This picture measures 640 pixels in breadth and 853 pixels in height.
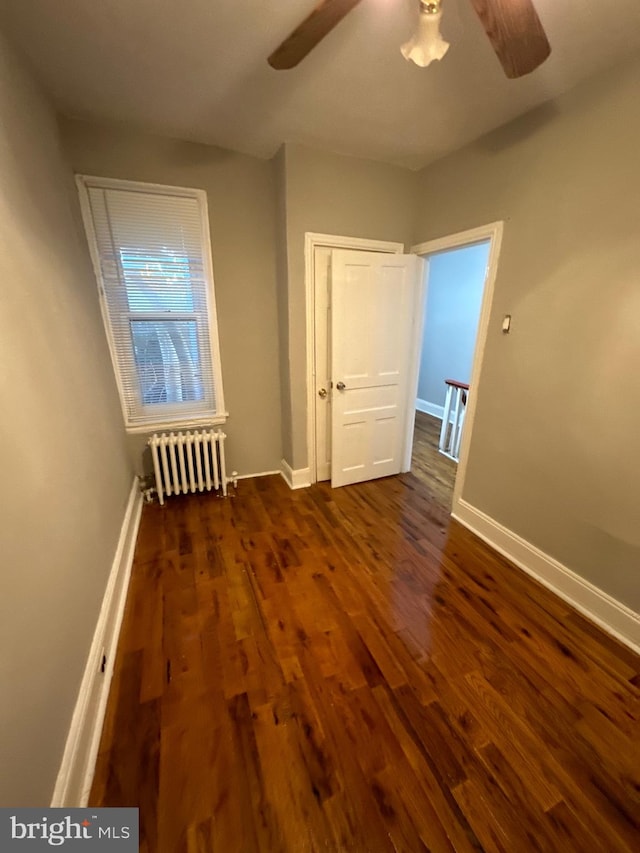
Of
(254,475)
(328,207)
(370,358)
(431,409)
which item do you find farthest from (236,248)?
(431,409)

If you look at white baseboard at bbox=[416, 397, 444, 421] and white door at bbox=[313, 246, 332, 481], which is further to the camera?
white baseboard at bbox=[416, 397, 444, 421]

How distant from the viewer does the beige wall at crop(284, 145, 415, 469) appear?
93.0 inches

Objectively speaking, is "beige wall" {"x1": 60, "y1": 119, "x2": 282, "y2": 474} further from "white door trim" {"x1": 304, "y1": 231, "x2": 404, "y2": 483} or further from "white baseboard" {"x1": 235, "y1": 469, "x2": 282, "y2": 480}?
"white door trim" {"x1": 304, "y1": 231, "x2": 404, "y2": 483}

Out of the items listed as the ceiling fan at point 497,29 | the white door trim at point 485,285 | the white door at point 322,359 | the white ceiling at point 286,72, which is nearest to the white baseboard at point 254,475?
the white door at point 322,359

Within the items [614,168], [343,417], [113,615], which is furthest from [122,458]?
[614,168]

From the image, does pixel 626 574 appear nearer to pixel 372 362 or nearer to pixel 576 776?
pixel 576 776

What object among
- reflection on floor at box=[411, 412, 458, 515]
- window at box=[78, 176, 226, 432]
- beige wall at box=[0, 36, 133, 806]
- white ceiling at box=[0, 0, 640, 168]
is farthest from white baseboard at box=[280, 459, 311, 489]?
white ceiling at box=[0, 0, 640, 168]

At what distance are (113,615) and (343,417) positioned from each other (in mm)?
2003

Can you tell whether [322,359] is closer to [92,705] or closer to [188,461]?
[188,461]

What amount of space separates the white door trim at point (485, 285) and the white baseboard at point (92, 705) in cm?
229

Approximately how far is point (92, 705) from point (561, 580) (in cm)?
229

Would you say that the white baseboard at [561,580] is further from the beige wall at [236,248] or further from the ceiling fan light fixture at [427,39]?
the ceiling fan light fixture at [427,39]

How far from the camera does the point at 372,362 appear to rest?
2807 mm
